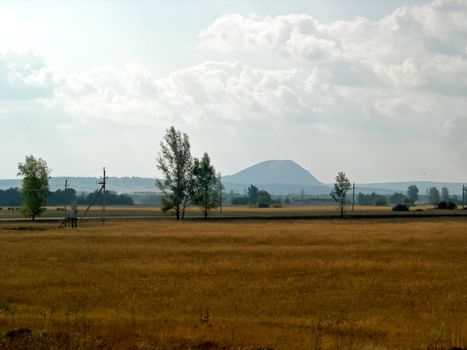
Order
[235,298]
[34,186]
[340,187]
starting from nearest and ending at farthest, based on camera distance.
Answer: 1. [235,298]
2. [34,186]
3. [340,187]

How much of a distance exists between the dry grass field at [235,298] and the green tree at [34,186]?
211ft

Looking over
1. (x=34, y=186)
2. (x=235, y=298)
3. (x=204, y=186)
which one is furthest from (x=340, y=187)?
(x=235, y=298)

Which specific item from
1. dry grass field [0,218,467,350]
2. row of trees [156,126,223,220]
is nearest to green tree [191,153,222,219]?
row of trees [156,126,223,220]

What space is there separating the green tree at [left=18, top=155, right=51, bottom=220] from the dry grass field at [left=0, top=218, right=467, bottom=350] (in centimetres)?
6444

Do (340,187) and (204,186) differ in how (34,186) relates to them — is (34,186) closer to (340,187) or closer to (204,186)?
(204,186)

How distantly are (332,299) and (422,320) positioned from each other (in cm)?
447

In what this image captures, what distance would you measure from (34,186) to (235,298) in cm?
9067

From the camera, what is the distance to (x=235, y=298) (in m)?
25.8

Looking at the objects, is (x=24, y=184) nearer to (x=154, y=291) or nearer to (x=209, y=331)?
(x=154, y=291)

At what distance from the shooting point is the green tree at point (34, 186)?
110m

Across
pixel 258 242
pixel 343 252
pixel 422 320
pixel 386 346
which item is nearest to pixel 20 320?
pixel 386 346

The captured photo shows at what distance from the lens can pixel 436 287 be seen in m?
28.5

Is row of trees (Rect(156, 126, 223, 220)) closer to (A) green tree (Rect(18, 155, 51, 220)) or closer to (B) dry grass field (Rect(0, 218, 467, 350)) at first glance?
(A) green tree (Rect(18, 155, 51, 220))

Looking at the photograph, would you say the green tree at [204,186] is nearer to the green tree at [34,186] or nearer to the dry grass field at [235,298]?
the green tree at [34,186]
